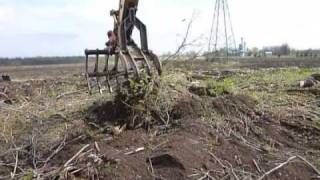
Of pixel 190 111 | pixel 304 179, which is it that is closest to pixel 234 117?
pixel 190 111

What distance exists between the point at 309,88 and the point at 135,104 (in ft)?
16.2

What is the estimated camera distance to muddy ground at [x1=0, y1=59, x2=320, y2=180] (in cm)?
651

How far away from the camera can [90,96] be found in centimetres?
1065

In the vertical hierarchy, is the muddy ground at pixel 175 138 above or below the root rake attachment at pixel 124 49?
below

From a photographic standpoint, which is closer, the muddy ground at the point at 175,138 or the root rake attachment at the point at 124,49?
the muddy ground at the point at 175,138

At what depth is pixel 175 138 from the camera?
730 cm

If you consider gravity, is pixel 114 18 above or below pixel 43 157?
above

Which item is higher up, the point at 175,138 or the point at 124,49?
the point at 124,49

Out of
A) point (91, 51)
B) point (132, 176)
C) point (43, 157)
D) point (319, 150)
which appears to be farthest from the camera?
point (91, 51)

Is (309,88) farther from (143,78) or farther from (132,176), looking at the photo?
(132,176)

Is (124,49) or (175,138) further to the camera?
(124,49)

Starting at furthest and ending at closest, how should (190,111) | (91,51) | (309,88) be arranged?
(309,88) < (91,51) < (190,111)

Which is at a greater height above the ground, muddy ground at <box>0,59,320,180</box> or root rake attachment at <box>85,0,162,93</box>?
root rake attachment at <box>85,0,162,93</box>

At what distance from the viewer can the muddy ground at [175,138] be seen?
6508 millimetres
